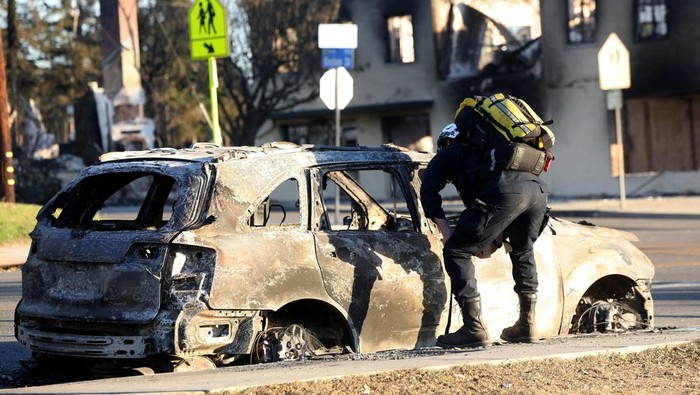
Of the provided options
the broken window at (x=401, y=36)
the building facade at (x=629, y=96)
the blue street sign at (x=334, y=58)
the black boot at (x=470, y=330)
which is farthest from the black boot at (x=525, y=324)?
the broken window at (x=401, y=36)

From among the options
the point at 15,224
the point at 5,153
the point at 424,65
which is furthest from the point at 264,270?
the point at 424,65

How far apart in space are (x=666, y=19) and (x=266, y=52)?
40.6 feet

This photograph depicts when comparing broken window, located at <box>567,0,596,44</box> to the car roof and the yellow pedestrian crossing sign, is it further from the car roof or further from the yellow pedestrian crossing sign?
the car roof

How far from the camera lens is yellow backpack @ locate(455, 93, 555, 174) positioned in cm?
775

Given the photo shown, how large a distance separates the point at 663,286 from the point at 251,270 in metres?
7.70

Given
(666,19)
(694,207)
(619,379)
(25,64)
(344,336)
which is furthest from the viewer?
(25,64)

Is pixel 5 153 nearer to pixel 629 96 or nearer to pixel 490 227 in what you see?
pixel 629 96

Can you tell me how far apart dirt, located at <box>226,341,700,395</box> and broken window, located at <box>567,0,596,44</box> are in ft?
96.5

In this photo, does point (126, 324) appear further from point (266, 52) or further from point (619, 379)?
point (266, 52)

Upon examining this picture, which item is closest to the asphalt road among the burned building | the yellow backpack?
the yellow backpack

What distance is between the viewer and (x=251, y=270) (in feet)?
23.4

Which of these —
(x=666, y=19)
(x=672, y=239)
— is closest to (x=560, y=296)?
(x=672, y=239)

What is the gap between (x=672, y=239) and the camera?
20.6 m

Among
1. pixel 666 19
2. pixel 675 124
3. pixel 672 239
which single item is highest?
pixel 666 19
